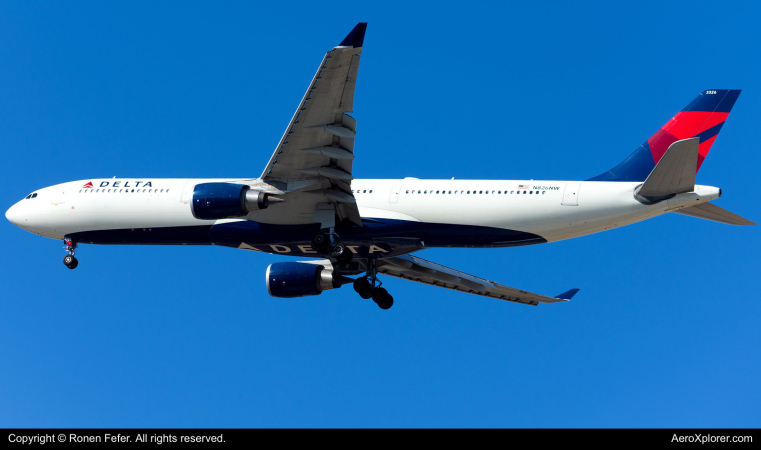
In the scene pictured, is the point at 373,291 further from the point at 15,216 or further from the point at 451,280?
the point at 15,216

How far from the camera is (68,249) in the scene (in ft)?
114

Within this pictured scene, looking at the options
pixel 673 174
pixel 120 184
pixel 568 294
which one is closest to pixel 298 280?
pixel 120 184

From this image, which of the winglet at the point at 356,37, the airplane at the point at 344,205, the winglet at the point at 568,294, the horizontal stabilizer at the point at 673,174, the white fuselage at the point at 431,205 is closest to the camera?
the winglet at the point at 356,37

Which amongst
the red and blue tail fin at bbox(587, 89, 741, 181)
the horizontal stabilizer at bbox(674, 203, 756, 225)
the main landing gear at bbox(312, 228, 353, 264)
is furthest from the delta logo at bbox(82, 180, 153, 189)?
the horizontal stabilizer at bbox(674, 203, 756, 225)

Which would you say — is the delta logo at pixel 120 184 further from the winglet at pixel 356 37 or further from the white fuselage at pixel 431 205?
the winglet at pixel 356 37

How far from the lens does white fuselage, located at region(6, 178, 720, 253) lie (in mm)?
29969

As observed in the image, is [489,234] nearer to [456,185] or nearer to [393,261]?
[456,185]


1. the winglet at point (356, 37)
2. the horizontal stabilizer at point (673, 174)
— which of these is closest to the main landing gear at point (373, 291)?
the horizontal stabilizer at point (673, 174)

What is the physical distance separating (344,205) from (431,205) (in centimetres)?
327

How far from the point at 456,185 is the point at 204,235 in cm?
983

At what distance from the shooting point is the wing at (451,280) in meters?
37.2

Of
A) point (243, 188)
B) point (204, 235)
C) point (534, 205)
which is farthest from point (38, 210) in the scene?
point (534, 205)

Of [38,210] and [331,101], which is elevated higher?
[38,210]

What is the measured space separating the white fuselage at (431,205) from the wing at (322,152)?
1.16m
